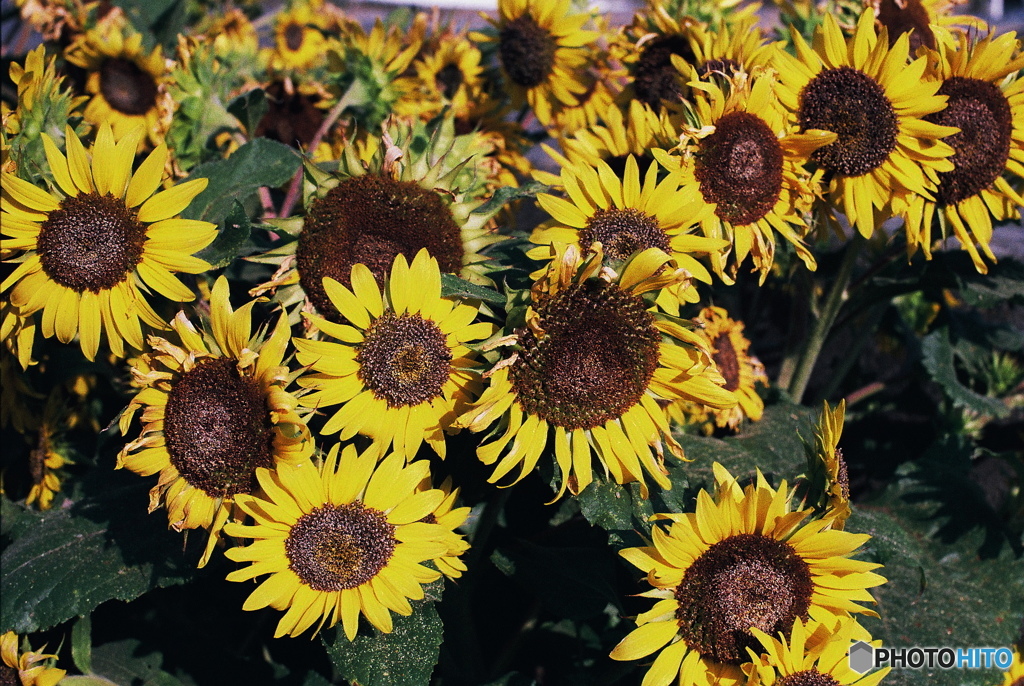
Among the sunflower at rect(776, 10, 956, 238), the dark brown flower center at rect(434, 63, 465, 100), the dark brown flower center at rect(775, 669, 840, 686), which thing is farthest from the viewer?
the dark brown flower center at rect(434, 63, 465, 100)

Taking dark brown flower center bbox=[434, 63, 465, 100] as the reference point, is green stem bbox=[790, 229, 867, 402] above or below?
below

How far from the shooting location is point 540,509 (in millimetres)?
1798

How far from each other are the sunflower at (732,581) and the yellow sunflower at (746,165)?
402 mm

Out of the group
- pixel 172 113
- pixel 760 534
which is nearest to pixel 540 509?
pixel 760 534

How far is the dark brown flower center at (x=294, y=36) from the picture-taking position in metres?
3.49

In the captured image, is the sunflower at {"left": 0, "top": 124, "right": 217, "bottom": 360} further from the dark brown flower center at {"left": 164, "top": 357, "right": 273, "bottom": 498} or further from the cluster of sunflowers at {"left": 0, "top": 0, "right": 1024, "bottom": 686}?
the dark brown flower center at {"left": 164, "top": 357, "right": 273, "bottom": 498}

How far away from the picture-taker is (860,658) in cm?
134

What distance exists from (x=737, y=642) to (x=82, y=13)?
91.0 inches

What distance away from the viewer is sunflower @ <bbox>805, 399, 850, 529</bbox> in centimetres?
116

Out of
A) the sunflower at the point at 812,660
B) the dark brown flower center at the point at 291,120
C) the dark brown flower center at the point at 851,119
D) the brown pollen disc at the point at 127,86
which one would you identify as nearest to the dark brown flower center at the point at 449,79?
the dark brown flower center at the point at 291,120

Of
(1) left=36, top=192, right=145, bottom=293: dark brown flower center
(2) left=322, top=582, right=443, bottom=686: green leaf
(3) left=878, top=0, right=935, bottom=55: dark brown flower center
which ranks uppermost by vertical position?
(3) left=878, top=0, right=935, bottom=55: dark brown flower center

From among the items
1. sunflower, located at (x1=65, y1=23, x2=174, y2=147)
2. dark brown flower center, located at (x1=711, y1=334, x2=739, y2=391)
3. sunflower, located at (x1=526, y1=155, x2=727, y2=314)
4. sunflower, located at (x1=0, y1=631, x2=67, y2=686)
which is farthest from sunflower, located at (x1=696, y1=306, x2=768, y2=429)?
sunflower, located at (x1=65, y1=23, x2=174, y2=147)

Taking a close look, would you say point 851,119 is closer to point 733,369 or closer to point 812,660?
point 733,369

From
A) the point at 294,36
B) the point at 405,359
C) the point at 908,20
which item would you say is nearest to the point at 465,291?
the point at 405,359
